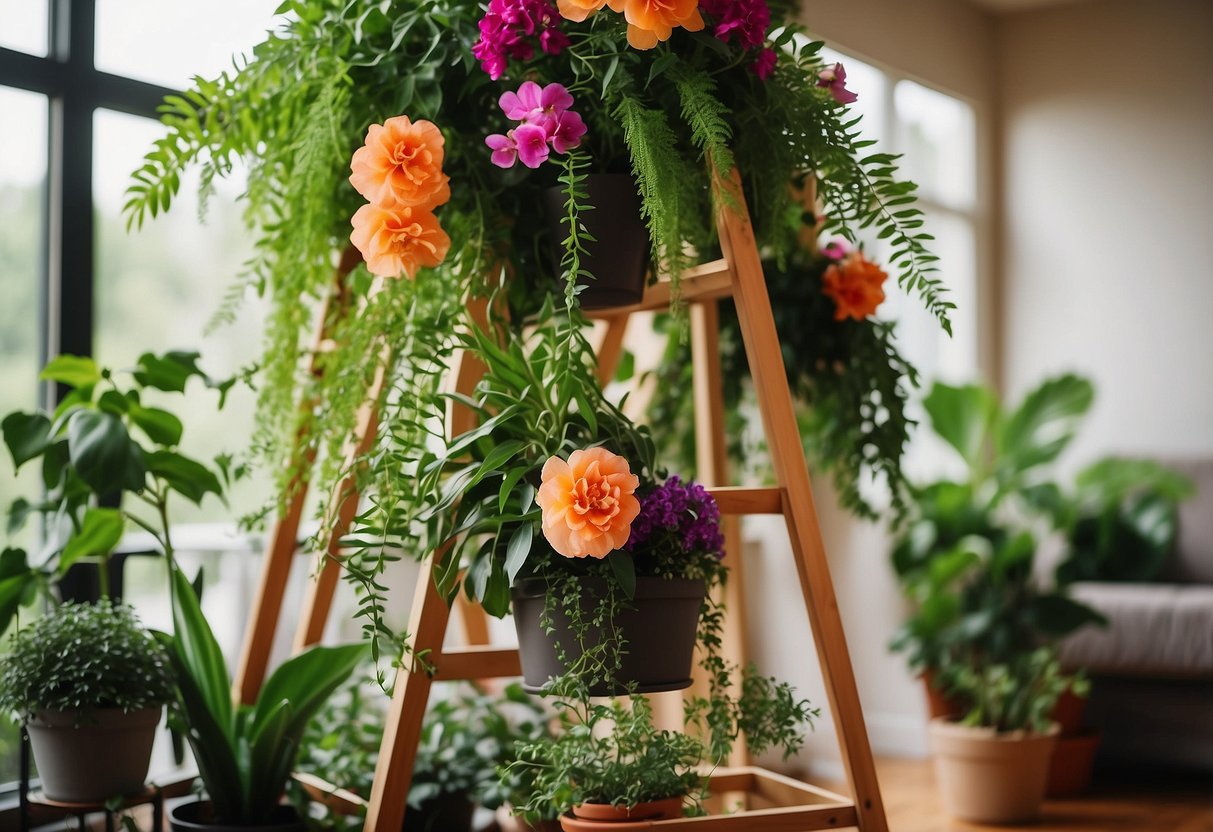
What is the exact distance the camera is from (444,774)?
198 centimetres

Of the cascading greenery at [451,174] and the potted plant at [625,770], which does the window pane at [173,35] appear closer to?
the cascading greenery at [451,174]

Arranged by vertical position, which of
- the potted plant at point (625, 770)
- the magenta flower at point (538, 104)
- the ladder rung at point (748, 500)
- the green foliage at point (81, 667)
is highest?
the magenta flower at point (538, 104)

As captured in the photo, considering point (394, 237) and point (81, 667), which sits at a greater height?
point (394, 237)

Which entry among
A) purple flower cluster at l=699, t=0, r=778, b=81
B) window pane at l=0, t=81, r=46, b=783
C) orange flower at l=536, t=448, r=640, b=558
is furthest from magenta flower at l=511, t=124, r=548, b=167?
window pane at l=0, t=81, r=46, b=783

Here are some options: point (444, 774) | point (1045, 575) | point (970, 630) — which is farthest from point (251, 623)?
point (1045, 575)

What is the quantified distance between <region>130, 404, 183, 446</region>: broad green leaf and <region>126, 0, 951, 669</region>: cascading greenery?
117 mm

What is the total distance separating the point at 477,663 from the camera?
155 cm

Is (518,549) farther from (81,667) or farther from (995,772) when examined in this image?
(995,772)

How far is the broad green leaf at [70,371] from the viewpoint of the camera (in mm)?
1704

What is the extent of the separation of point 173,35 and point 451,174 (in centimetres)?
97

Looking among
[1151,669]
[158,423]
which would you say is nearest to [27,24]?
[158,423]

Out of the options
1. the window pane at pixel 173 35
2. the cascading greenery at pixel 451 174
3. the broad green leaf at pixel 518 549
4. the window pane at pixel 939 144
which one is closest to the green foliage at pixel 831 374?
the cascading greenery at pixel 451 174

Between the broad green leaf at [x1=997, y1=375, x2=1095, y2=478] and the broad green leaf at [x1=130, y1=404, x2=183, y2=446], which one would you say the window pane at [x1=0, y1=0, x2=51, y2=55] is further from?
the broad green leaf at [x1=997, y1=375, x2=1095, y2=478]

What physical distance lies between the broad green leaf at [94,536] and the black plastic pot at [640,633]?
650 millimetres
